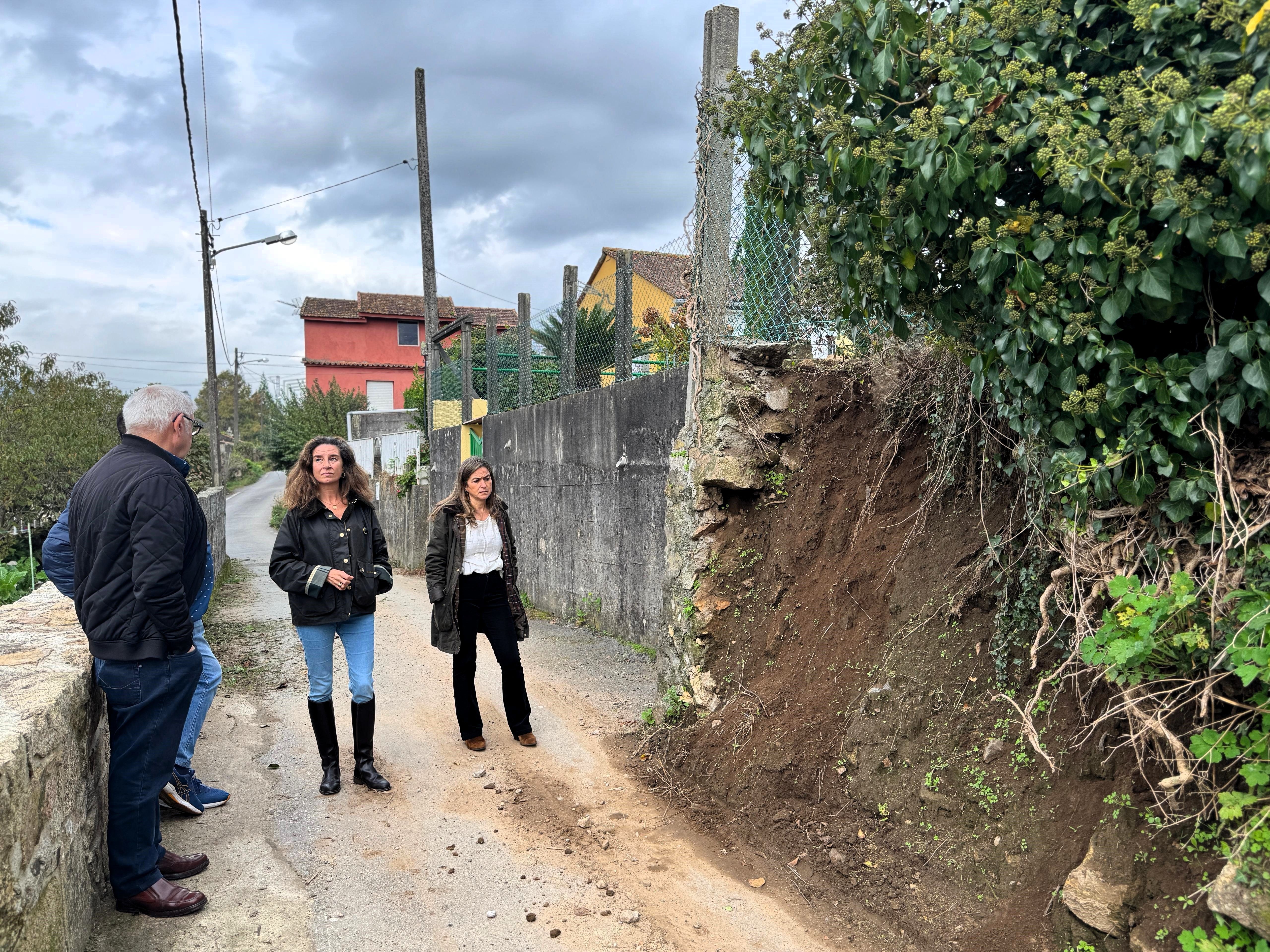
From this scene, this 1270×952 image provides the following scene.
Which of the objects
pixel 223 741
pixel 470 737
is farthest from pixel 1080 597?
pixel 223 741

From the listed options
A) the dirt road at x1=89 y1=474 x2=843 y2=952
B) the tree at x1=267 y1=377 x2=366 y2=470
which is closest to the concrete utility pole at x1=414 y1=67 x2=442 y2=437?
the dirt road at x1=89 y1=474 x2=843 y2=952

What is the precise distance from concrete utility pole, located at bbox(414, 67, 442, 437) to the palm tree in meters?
6.90

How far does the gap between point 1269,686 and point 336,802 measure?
4126mm

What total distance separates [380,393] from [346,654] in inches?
1693

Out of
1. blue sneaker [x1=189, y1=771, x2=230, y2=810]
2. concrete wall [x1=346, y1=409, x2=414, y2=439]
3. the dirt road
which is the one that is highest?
concrete wall [x1=346, y1=409, x2=414, y2=439]

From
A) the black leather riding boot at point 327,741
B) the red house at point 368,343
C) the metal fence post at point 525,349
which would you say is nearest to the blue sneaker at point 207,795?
the black leather riding boot at point 327,741

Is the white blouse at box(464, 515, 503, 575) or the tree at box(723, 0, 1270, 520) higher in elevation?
the tree at box(723, 0, 1270, 520)

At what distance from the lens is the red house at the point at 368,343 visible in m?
44.4

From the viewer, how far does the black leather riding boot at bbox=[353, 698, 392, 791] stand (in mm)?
4688

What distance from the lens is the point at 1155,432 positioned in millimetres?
2602

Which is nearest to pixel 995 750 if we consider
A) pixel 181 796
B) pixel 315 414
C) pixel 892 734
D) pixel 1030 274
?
pixel 892 734

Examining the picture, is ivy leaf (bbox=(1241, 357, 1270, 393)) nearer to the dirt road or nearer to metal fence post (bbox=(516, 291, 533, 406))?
the dirt road

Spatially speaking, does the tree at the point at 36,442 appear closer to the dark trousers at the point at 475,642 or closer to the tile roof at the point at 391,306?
the dark trousers at the point at 475,642

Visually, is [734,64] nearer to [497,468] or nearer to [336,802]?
[336,802]
